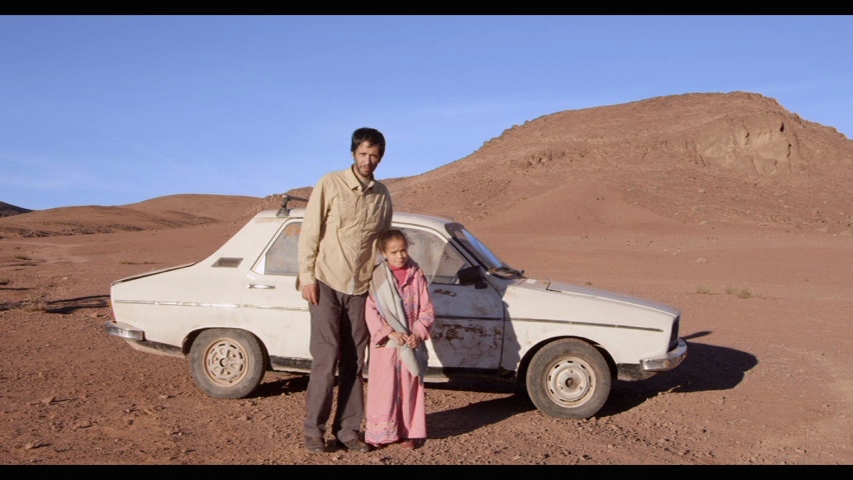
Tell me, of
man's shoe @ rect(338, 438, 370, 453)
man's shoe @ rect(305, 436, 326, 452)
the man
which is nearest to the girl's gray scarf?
the man

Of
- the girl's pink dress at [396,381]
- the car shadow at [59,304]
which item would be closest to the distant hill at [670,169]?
the car shadow at [59,304]

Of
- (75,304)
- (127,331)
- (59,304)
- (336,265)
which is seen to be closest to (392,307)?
(336,265)

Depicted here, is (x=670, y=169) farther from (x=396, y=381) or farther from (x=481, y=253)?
(x=396, y=381)

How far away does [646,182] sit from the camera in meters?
55.5

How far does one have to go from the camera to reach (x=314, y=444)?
5246 mm

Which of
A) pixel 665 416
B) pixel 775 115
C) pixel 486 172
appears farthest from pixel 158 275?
pixel 775 115

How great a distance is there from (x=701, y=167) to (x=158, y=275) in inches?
2336

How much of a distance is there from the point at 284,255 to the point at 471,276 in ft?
5.34

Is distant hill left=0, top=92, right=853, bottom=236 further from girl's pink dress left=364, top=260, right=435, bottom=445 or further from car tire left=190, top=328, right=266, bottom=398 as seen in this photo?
girl's pink dress left=364, top=260, right=435, bottom=445

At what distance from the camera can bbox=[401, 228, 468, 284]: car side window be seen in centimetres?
658

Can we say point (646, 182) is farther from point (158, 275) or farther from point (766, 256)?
point (158, 275)

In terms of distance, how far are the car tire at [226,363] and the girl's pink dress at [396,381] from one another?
5.60ft

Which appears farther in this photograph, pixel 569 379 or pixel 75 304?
pixel 75 304

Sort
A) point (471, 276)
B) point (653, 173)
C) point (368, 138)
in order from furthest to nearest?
point (653, 173), point (471, 276), point (368, 138)
